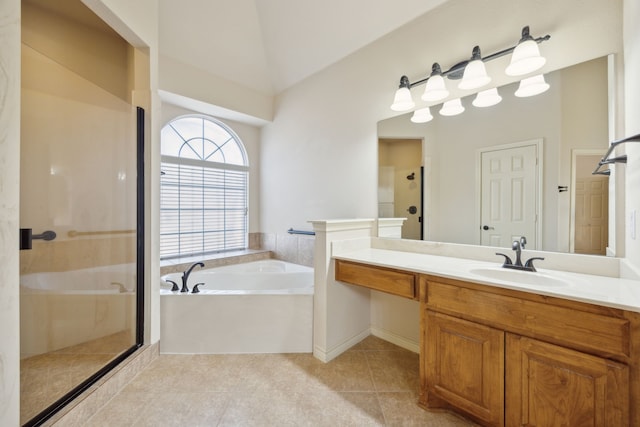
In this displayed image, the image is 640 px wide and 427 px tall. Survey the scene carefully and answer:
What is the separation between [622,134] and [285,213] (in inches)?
110

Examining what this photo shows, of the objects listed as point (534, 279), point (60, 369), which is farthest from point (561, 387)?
point (60, 369)

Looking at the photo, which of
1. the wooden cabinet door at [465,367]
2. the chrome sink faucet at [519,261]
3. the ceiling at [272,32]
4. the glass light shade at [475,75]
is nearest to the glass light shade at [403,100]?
the glass light shade at [475,75]

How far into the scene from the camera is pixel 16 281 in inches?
41.4

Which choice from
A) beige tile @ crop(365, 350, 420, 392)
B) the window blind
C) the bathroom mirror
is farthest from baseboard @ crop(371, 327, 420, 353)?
the window blind

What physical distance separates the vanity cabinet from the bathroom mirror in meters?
0.62

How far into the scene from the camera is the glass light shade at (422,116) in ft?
6.53

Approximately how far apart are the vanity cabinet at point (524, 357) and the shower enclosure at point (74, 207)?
1996 mm

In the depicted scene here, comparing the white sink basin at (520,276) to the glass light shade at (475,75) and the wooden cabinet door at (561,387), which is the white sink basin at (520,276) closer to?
the wooden cabinet door at (561,387)

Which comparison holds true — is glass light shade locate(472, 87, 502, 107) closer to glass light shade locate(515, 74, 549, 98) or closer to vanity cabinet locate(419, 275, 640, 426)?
glass light shade locate(515, 74, 549, 98)

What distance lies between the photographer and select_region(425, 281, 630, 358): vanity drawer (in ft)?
3.03

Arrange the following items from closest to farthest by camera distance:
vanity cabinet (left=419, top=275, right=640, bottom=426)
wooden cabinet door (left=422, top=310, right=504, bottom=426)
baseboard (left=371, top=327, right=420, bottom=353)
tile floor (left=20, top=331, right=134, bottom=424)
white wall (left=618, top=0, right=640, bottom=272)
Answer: vanity cabinet (left=419, top=275, right=640, bottom=426)
white wall (left=618, top=0, right=640, bottom=272)
wooden cabinet door (left=422, top=310, right=504, bottom=426)
tile floor (left=20, top=331, right=134, bottom=424)
baseboard (left=371, top=327, right=420, bottom=353)

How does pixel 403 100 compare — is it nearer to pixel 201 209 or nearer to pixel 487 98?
pixel 487 98

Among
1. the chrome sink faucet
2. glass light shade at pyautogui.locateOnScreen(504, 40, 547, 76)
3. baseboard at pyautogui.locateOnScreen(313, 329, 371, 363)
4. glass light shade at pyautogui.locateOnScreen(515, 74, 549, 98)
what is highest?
glass light shade at pyautogui.locateOnScreen(504, 40, 547, 76)

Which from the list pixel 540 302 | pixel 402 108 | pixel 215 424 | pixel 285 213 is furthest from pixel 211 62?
pixel 540 302
